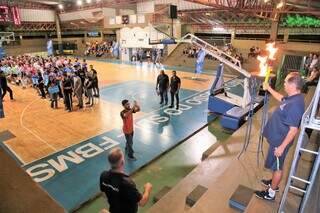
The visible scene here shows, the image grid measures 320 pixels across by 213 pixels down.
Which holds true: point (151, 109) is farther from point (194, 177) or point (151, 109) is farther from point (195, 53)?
point (195, 53)

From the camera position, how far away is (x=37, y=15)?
35.9 meters

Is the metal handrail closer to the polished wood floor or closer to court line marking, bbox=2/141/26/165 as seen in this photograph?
the polished wood floor

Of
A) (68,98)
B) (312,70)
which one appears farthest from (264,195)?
(312,70)

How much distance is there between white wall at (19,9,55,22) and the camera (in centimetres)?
3376

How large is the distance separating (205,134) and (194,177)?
10.7 feet

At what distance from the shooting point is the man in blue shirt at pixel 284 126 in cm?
300

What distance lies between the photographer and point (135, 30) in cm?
2759

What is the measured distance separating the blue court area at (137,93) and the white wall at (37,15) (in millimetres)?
27845

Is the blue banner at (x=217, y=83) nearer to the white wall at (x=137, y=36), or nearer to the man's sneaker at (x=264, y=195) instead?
the man's sneaker at (x=264, y=195)

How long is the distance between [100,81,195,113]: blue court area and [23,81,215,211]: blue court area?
0.53 ft

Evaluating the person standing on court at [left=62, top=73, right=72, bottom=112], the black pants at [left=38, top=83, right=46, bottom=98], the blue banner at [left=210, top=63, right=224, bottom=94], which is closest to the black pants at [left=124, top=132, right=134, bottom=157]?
the blue banner at [left=210, top=63, right=224, bottom=94]

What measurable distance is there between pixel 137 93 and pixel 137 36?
16.2 meters

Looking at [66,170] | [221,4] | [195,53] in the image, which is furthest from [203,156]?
[195,53]

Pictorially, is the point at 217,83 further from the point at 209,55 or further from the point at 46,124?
the point at 209,55
